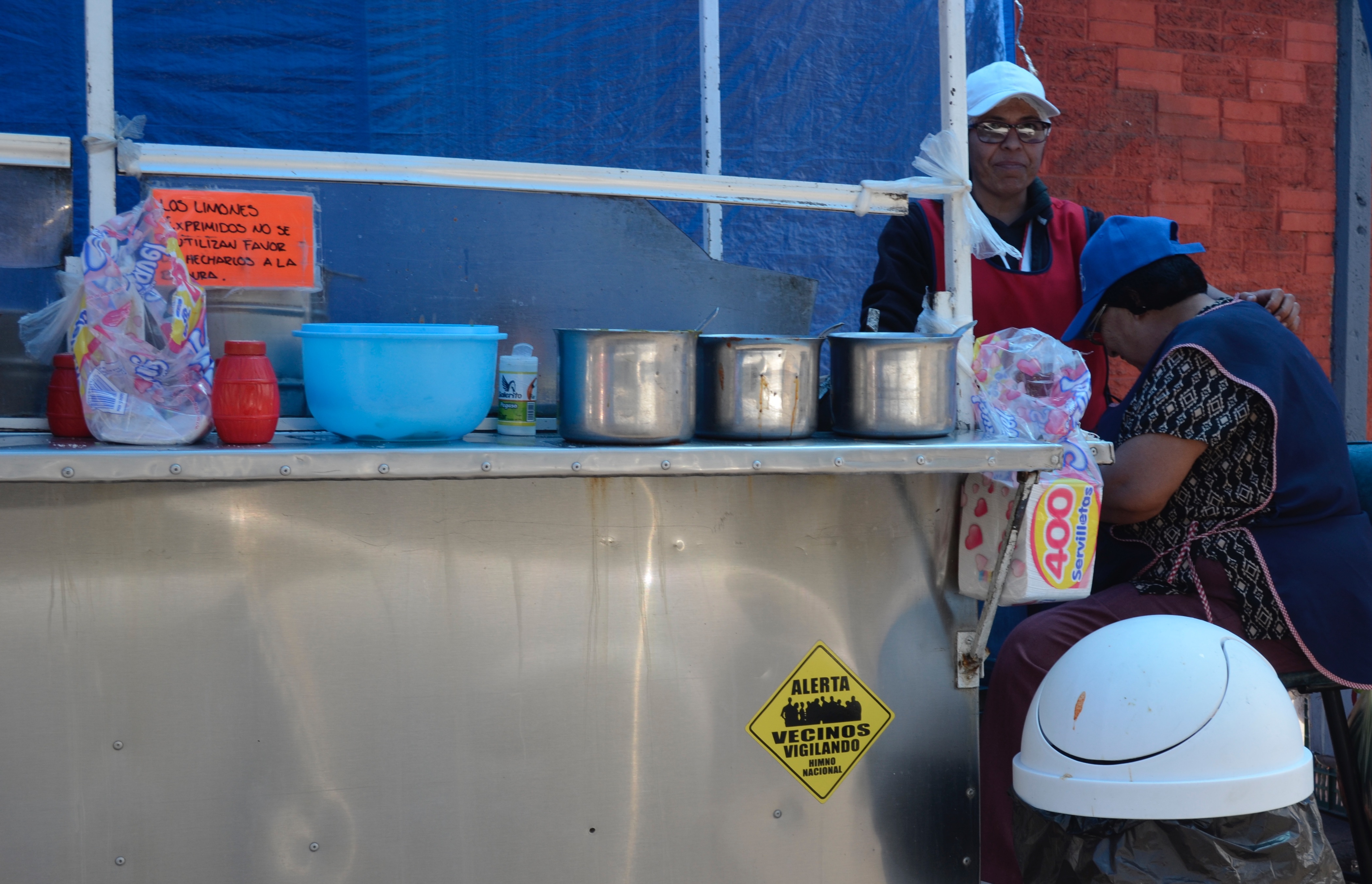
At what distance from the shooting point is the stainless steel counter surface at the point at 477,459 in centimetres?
138

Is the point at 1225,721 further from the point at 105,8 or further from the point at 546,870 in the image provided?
the point at 105,8

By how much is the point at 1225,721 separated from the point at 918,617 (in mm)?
514

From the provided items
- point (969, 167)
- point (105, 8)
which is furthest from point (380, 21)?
point (969, 167)

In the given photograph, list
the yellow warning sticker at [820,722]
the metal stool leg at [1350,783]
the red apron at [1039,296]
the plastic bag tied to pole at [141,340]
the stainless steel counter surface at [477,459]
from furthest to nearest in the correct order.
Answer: the red apron at [1039,296]
the metal stool leg at [1350,783]
the yellow warning sticker at [820,722]
the plastic bag tied to pole at [141,340]
the stainless steel counter surface at [477,459]

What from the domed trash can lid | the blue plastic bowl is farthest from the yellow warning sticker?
the blue plastic bowl

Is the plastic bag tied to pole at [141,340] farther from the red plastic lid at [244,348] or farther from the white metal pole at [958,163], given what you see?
the white metal pole at [958,163]

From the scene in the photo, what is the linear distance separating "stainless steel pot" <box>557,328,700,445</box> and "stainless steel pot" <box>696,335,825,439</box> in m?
0.10

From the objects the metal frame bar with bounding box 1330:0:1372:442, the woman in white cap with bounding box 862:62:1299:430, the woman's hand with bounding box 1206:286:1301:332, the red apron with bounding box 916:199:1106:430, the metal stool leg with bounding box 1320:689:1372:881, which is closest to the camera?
the metal stool leg with bounding box 1320:689:1372:881

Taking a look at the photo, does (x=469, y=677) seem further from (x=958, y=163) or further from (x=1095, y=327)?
(x=1095, y=327)

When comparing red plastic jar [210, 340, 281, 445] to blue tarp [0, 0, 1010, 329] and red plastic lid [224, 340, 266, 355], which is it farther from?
Result: blue tarp [0, 0, 1010, 329]

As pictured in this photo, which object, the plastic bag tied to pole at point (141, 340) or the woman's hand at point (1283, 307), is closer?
the plastic bag tied to pole at point (141, 340)

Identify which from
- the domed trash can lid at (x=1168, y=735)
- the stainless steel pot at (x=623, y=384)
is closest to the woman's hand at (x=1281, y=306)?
the domed trash can lid at (x=1168, y=735)

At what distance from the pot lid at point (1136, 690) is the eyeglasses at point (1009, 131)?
1235 mm

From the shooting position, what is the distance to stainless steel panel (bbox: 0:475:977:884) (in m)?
1.57
